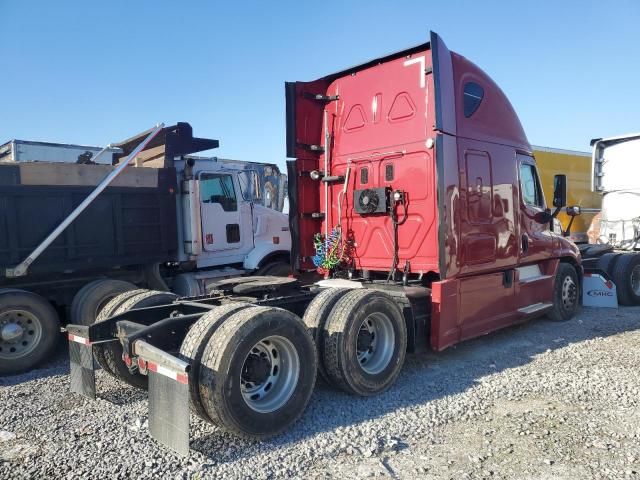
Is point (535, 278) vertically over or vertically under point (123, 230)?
under

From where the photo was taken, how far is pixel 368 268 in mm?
6328

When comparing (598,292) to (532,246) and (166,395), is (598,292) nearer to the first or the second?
(532,246)

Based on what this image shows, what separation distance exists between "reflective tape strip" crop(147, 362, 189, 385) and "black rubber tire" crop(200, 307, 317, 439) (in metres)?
0.23

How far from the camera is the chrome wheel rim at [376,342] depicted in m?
4.93

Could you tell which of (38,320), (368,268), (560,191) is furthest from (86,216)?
(560,191)

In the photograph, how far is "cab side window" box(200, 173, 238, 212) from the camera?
27.3 ft

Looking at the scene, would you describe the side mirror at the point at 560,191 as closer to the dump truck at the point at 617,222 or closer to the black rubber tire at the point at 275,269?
the dump truck at the point at 617,222

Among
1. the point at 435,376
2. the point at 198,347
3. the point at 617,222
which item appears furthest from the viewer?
the point at 617,222

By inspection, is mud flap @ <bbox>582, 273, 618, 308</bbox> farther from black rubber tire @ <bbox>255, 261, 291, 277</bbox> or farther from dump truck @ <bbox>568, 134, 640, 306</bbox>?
black rubber tire @ <bbox>255, 261, 291, 277</bbox>

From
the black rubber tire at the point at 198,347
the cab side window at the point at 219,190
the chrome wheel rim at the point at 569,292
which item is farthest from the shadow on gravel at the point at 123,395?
the chrome wheel rim at the point at 569,292

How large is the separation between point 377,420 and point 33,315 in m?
4.43

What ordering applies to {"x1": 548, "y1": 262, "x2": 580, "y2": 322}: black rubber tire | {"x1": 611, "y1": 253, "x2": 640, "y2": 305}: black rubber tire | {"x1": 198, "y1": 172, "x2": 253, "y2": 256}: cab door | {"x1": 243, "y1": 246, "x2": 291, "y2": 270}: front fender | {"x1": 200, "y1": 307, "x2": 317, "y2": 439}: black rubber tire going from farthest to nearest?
{"x1": 611, "y1": 253, "x2": 640, "y2": 305}: black rubber tire
{"x1": 243, "y1": 246, "x2": 291, "y2": 270}: front fender
{"x1": 198, "y1": 172, "x2": 253, "y2": 256}: cab door
{"x1": 548, "y1": 262, "x2": 580, "y2": 322}: black rubber tire
{"x1": 200, "y1": 307, "x2": 317, "y2": 439}: black rubber tire

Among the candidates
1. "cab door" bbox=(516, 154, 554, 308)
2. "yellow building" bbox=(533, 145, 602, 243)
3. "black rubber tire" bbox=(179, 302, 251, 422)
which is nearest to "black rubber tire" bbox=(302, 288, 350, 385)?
"black rubber tire" bbox=(179, 302, 251, 422)

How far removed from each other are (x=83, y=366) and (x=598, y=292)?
28.1 ft
